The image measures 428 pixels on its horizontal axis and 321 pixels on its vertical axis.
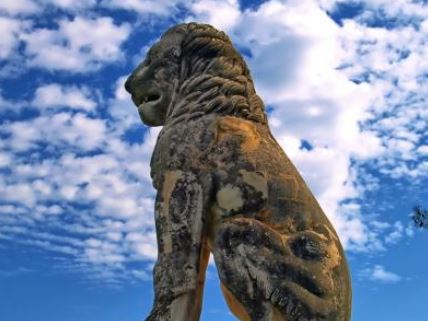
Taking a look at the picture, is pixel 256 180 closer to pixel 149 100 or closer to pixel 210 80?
pixel 210 80

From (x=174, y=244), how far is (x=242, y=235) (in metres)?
0.61

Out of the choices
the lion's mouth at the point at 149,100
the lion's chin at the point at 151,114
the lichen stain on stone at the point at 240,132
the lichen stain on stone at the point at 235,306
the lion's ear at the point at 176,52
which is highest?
the lion's ear at the point at 176,52

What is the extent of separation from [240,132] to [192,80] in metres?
0.77

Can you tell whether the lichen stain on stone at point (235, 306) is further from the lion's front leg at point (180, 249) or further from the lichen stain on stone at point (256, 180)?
the lichen stain on stone at point (256, 180)

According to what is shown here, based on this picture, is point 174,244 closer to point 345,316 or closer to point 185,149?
point 185,149

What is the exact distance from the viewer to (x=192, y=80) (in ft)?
22.2

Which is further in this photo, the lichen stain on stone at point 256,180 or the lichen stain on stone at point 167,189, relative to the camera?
the lichen stain on stone at point 167,189

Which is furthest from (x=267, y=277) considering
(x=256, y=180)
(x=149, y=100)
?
(x=149, y=100)

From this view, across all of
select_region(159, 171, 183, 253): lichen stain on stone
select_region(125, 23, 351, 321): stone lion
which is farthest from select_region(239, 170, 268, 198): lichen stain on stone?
select_region(159, 171, 183, 253): lichen stain on stone

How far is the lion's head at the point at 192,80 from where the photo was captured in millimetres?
6613

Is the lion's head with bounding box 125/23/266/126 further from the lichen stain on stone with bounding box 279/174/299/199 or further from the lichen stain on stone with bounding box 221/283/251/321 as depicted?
the lichen stain on stone with bounding box 221/283/251/321

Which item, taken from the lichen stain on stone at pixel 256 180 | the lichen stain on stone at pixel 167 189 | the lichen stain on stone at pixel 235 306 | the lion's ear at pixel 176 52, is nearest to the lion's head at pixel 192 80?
the lion's ear at pixel 176 52

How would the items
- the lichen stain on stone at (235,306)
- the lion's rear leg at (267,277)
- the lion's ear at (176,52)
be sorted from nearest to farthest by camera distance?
the lion's rear leg at (267,277), the lichen stain on stone at (235,306), the lion's ear at (176,52)

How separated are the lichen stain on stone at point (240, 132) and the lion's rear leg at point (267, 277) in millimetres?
736
